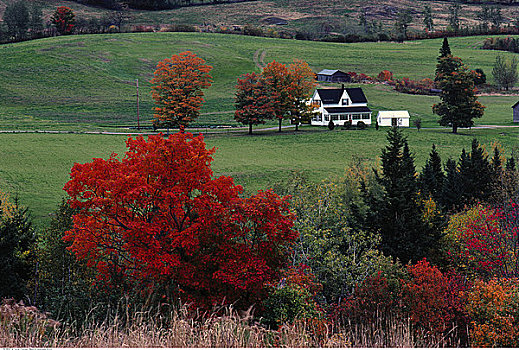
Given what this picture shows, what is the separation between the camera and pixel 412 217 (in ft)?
110

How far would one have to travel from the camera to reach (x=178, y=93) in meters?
90.1

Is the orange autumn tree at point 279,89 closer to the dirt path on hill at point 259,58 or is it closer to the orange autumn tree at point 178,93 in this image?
the orange autumn tree at point 178,93

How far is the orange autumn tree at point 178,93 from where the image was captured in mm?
87438

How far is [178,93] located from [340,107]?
2951 centimetres

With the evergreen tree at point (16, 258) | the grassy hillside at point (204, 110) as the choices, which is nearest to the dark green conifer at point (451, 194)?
the grassy hillside at point (204, 110)

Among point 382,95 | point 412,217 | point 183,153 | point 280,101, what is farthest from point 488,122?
point 183,153

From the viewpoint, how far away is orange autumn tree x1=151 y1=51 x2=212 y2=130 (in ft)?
287

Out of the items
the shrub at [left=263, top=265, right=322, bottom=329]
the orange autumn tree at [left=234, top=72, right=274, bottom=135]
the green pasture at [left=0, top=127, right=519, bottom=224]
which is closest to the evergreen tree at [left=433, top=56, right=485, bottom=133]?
the green pasture at [left=0, top=127, right=519, bottom=224]

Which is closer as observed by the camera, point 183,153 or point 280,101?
point 183,153

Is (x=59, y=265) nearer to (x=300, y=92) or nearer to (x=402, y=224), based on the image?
(x=402, y=224)

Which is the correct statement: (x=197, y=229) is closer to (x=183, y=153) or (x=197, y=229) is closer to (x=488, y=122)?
(x=183, y=153)

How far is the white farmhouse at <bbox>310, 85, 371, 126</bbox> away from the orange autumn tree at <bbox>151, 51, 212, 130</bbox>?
2008cm

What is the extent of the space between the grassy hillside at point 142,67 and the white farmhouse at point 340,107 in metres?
9.82

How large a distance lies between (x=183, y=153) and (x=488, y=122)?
87.8 metres
